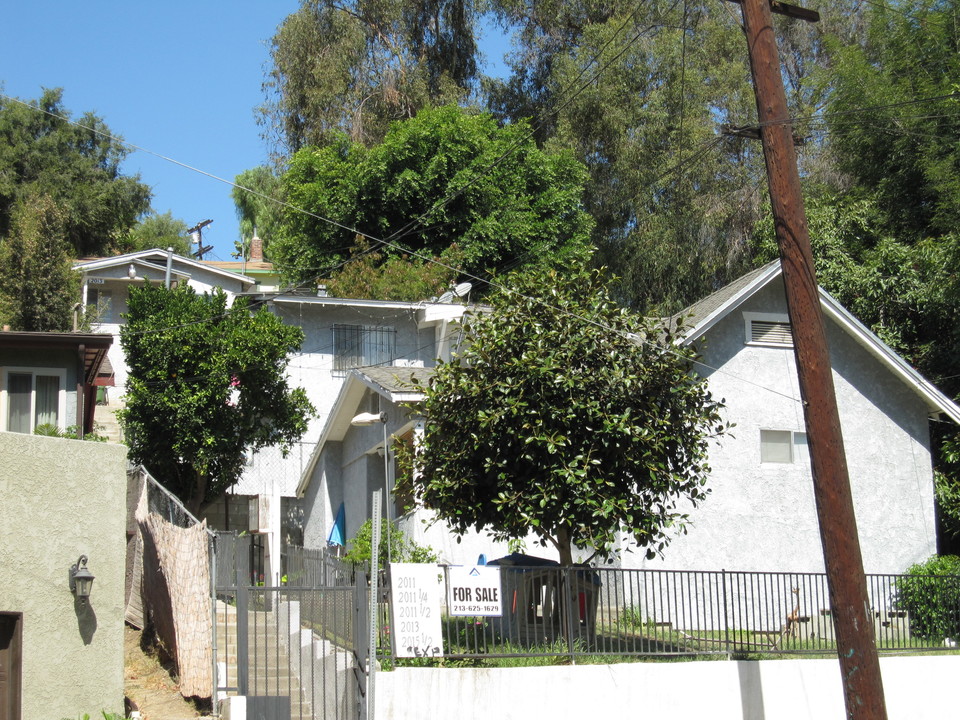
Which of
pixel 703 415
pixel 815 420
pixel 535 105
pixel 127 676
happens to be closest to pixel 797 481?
pixel 703 415

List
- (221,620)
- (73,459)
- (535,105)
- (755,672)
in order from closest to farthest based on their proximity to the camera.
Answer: (73,459), (755,672), (221,620), (535,105)

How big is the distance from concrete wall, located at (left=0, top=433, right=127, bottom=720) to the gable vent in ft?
42.4

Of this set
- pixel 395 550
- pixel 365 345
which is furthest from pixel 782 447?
pixel 365 345

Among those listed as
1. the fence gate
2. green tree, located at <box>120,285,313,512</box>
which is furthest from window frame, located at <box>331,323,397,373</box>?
the fence gate

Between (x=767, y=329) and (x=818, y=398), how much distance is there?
9309 mm

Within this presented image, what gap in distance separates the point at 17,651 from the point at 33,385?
28.6 ft

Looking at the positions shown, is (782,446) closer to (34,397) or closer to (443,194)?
(34,397)

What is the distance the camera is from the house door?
1087 cm

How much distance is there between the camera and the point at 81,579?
11.2 meters

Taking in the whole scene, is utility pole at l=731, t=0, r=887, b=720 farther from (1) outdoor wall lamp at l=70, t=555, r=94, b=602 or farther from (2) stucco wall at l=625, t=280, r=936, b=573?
(2) stucco wall at l=625, t=280, r=936, b=573

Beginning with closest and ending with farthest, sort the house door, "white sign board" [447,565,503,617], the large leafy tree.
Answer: the house door < "white sign board" [447,565,503,617] < the large leafy tree

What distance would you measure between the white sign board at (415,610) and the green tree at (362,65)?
29.6 m

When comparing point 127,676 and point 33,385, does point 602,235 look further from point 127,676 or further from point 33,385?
point 127,676

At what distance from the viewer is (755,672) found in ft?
45.5
